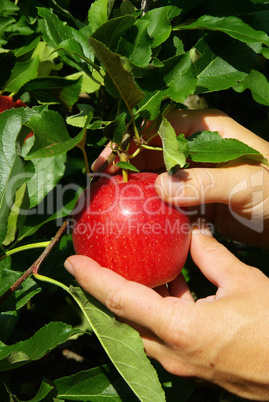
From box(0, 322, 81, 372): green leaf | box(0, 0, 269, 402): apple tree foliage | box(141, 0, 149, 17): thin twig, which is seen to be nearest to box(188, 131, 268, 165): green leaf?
box(0, 0, 269, 402): apple tree foliage

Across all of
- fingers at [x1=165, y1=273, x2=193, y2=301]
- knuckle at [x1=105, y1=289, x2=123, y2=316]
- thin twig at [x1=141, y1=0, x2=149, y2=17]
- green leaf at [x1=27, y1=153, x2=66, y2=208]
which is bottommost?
fingers at [x1=165, y1=273, x2=193, y2=301]

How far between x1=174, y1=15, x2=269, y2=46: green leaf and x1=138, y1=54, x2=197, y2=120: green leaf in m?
0.13

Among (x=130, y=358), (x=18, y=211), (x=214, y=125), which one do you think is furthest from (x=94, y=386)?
(x=214, y=125)

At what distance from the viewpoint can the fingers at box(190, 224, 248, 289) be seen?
3.59ft

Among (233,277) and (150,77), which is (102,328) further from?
(150,77)

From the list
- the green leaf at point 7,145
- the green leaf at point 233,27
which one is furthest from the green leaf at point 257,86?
the green leaf at point 7,145

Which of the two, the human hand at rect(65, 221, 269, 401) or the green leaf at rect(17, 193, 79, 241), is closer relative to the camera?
the human hand at rect(65, 221, 269, 401)

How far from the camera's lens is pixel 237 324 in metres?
1.01

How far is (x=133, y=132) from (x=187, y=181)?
0.18 metres

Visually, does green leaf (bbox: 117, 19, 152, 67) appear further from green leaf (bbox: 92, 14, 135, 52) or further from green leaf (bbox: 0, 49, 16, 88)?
green leaf (bbox: 0, 49, 16, 88)

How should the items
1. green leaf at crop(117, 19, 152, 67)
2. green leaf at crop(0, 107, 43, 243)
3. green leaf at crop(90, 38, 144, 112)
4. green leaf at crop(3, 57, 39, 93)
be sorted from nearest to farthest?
1. green leaf at crop(90, 38, 144, 112)
2. green leaf at crop(117, 19, 152, 67)
3. green leaf at crop(0, 107, 43, 243)
4. green leaf at crop(3, 57, 39, 93)

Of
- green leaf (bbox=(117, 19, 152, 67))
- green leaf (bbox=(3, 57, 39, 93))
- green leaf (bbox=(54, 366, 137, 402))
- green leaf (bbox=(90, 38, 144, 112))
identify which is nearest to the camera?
green leaf (bbox=(90, 38, 144, 112))

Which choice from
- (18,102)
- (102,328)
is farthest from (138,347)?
(18,102)

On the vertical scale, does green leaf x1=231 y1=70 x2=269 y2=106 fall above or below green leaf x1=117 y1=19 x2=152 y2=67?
below
